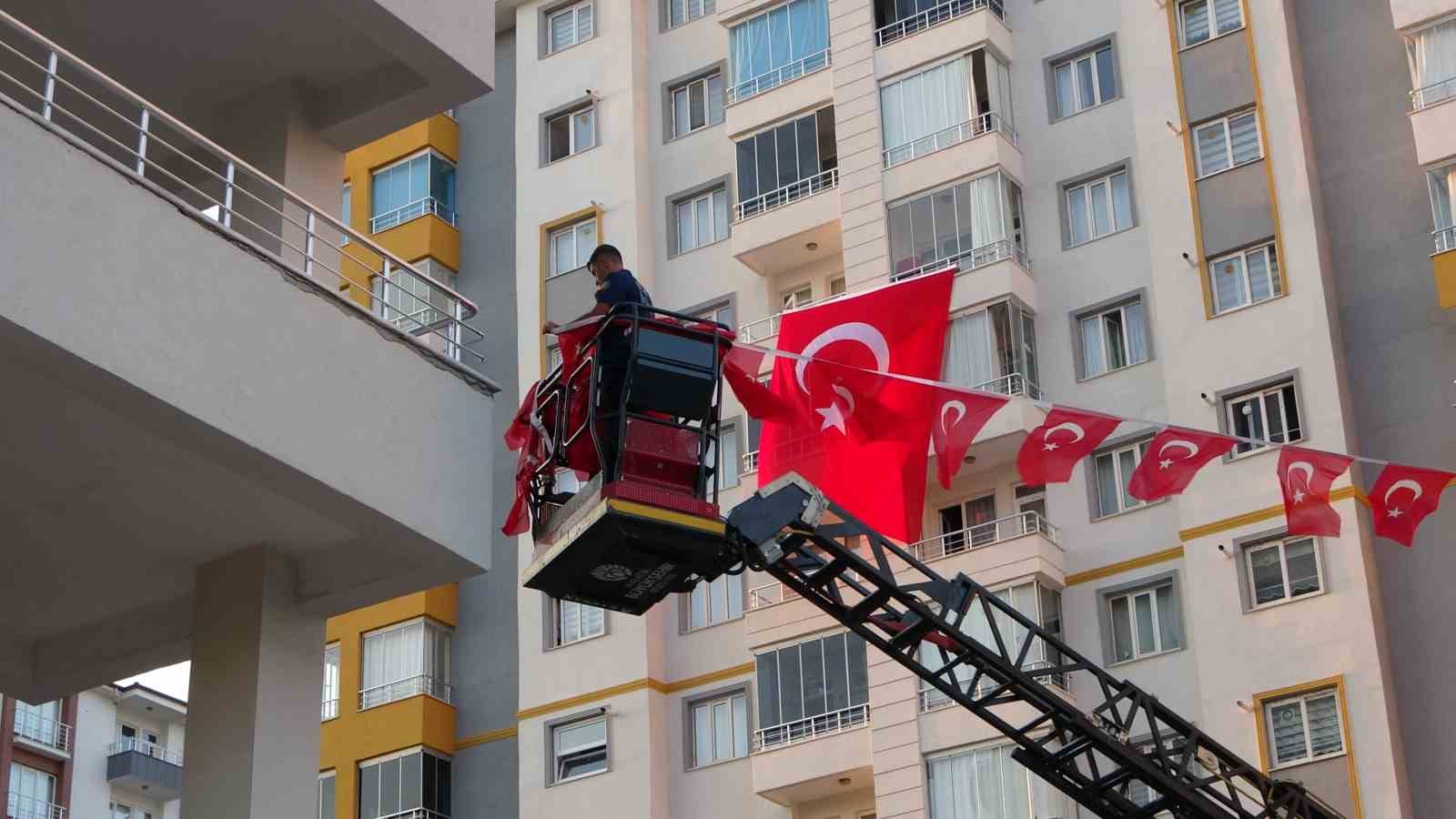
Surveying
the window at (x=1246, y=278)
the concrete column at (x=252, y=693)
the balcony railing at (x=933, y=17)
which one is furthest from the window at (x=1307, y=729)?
the concrete column at (x=252, y=693)

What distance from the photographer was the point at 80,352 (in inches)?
469

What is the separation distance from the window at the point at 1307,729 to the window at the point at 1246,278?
733 cm

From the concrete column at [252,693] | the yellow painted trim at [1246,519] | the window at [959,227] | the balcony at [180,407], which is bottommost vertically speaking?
the concrete column at [252,693]

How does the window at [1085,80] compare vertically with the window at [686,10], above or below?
below

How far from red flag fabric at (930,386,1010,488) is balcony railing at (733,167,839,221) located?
A: 23.4 meters

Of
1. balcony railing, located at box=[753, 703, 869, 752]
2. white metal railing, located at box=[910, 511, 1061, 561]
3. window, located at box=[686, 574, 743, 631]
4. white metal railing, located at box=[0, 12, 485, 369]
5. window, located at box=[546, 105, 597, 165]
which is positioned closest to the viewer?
white metal railing, located at box=[0, 12, 485, 369]

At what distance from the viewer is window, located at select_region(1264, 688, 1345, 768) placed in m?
34.5

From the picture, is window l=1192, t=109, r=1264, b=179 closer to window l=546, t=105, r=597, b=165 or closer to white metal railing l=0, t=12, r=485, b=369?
window l=546, t=105, r=597, b=165

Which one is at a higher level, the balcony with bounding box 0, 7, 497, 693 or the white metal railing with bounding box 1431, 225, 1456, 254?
the white metal railing with bounding box 1431, 225, 1456, 254

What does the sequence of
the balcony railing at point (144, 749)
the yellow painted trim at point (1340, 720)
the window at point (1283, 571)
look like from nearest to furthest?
the yellow painted trim at point (1340, 720), the window at point (1283, 571), the balcony railing at point (144, 749)

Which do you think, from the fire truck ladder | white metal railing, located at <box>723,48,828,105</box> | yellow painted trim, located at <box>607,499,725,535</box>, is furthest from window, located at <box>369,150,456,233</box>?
yellow painted trim, located at <box>607,499,725,535</box>

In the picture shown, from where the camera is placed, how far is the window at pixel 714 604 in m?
42.9

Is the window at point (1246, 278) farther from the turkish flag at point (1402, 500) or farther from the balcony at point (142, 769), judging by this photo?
the balcony at point (142, 769)

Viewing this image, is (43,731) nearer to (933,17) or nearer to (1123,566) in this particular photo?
(933,17)
